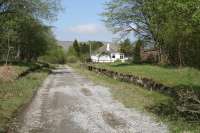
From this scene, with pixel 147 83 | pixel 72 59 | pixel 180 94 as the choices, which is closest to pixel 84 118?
pixel 180 94

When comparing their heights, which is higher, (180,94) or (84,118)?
(180,94)

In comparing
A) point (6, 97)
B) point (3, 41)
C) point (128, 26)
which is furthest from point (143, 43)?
point (6, 97)

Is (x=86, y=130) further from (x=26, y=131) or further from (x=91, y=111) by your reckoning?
(x=91, y=111)

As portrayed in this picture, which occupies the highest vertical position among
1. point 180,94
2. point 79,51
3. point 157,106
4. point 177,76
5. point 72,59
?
point 79,51

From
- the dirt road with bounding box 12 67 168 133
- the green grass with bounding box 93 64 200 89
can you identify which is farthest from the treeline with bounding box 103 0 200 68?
the dirt road with bounding box 12 67 168 133

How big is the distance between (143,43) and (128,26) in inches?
146

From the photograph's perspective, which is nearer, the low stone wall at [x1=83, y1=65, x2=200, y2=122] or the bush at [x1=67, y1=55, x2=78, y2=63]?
the low stone wall at [x1=83, y1=65, x2=200, y2=122]

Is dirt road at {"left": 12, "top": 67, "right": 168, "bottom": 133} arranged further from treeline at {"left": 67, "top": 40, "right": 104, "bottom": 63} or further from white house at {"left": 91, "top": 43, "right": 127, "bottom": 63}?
treeline at {"left": 67, "top": 40, "right": 104, "bottom": 63}

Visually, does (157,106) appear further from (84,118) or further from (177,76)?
(177,76)

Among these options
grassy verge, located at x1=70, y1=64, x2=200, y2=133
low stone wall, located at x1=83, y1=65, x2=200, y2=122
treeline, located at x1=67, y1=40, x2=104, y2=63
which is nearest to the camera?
grassy verge, located at x1=70, y1=64, x2=200, y2=133

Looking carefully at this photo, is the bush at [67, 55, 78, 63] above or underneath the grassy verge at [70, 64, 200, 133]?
underneath

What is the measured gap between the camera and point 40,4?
4238cm

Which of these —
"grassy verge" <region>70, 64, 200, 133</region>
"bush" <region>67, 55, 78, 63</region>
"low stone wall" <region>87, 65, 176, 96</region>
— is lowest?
"bush" <region>67, 55, 78, 63</region>

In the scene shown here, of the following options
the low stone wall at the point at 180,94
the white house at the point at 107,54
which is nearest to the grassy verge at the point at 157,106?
the low stone wall at the point at 180,94
